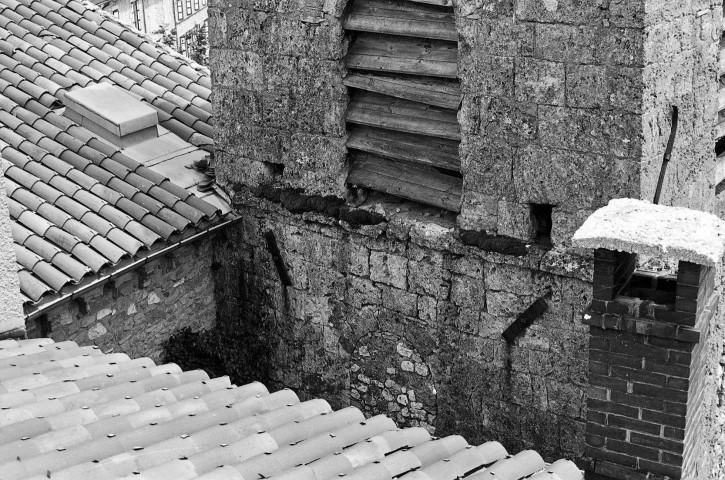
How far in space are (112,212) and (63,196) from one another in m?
0.38

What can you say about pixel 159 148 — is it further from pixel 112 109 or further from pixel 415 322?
pixel 415 322

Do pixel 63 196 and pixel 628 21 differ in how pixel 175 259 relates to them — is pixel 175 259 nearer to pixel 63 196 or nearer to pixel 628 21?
pixel 63 196

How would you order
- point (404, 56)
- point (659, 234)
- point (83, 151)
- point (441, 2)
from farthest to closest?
point (83, 151) → point (404, 56) → point (441, 2) → point (659, 234)

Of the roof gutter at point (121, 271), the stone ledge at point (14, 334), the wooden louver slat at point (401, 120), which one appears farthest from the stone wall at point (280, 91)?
the stone ledge at point (14, 334)

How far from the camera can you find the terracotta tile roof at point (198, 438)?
4.13 metres

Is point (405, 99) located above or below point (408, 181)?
above

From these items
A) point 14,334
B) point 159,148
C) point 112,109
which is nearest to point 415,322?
point 159,148

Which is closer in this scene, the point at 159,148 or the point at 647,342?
the point at 647,342

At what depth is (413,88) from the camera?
744cm

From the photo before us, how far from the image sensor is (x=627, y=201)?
524cm

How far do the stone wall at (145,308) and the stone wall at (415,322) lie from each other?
218 mm

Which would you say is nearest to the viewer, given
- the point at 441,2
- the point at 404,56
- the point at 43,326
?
the point at 441,2

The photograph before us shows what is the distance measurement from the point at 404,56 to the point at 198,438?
12.6 ft

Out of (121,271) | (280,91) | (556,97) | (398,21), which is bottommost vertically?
(121,271)
